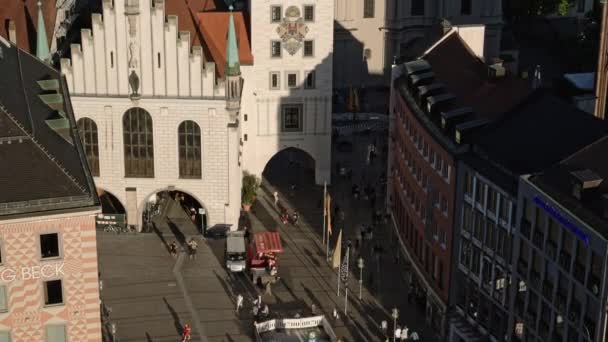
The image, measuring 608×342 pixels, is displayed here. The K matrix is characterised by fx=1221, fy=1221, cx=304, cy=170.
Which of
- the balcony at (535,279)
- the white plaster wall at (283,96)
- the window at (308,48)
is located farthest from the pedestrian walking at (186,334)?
the window at (308,48)

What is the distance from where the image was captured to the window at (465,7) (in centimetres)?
14425

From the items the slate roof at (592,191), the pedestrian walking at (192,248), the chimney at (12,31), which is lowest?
the pedestrian walking at (192,248)

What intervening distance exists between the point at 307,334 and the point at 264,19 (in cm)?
3549

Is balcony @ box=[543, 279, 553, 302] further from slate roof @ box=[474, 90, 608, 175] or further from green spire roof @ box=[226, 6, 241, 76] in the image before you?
green spire roof @ box=[226, 6, 241, 76]

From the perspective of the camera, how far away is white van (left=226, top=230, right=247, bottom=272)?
90188 mm

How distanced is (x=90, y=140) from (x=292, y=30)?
20.3 meters

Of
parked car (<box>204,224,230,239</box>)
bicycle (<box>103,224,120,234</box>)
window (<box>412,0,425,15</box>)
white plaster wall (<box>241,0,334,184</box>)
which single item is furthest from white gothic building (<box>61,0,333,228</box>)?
window (<box>412,0,425,15</box>)

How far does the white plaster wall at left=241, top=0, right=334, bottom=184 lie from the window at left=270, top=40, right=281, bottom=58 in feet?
0.92

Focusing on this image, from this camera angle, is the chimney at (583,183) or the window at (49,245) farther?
the chimney at (583,183)

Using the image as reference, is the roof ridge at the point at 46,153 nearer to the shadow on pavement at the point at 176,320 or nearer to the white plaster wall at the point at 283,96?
the shadow on pavement at the point at 176,320

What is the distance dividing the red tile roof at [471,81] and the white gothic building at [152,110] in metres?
16.1

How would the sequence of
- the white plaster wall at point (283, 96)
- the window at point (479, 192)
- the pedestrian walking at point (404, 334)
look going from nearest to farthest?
1. the window at point (479, 192)
2. the pedestrian walking at point (404, 334)
3. the white plaster wall at point (283, 96)

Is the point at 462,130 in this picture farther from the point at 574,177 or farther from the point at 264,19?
the point at 264,19

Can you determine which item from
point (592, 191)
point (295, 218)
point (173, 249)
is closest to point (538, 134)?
point (592, 191)
